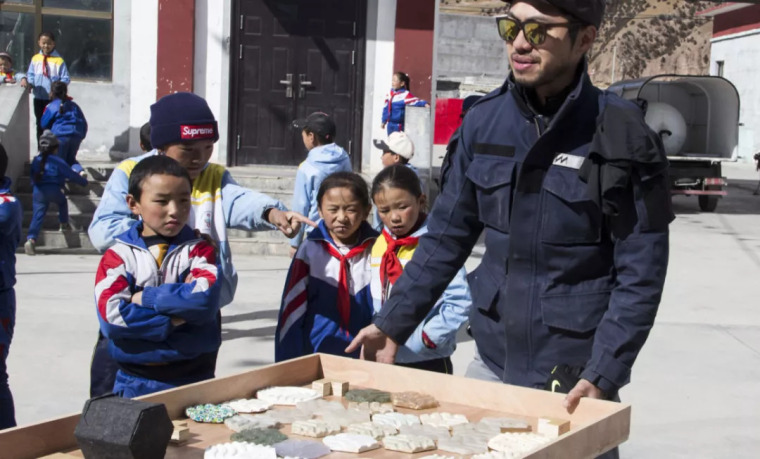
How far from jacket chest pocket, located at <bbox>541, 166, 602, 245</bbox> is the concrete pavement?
305cm

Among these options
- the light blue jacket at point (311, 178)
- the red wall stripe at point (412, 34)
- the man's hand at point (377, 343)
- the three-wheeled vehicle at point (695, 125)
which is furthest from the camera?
the three-wheeled vehicle at point (695, 125)

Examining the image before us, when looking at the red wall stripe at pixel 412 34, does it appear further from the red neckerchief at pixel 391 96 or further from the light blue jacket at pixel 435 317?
the light blue jacket at pixel 435 317

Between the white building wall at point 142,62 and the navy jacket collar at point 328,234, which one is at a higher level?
the white building wall at point 142,62

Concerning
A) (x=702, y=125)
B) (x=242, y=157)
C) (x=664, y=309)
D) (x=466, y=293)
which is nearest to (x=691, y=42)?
(x=702, y=125)

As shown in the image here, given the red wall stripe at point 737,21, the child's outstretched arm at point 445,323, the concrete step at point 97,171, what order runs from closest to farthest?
the child's outstretched arm at point 445,323 → the concrete step at point 97,171 → the red wall stripe at point 737,21

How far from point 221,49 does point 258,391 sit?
39.1 feet

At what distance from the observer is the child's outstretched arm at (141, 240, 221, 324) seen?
350 cm

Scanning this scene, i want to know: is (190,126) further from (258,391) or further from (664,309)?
(664,309)

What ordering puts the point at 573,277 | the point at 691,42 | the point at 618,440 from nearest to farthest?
1. the point at 618,440
2. the point at 573,277
3. the point at 691,42

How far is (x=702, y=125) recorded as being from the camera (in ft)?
67.4

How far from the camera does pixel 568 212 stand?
2.85 meters

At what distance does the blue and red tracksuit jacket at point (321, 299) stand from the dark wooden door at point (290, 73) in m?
10.5

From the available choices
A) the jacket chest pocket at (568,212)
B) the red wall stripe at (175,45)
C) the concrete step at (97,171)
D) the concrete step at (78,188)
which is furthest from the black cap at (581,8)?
the red wall stripe at (175,45)

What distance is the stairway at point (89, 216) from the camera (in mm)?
11789
